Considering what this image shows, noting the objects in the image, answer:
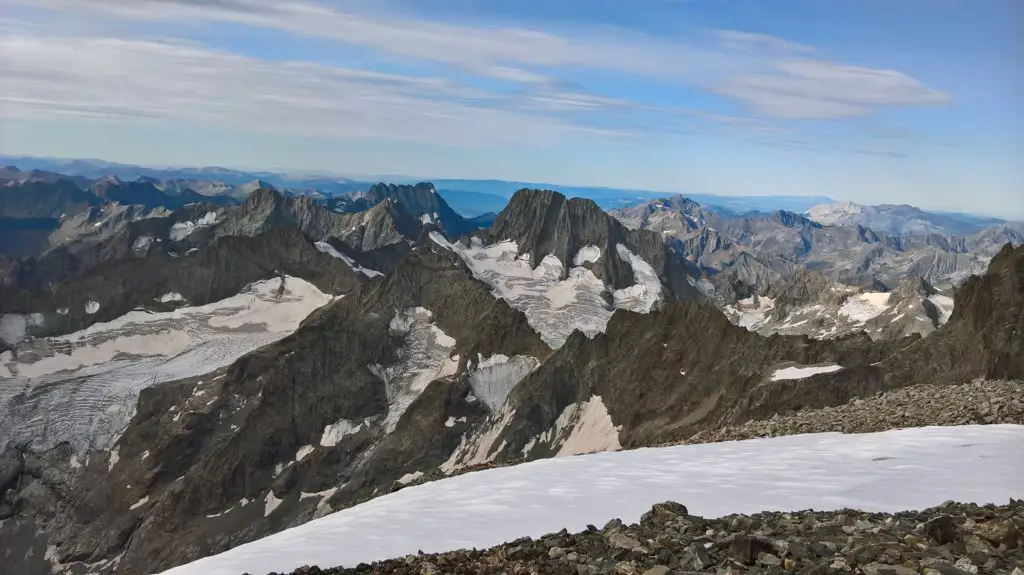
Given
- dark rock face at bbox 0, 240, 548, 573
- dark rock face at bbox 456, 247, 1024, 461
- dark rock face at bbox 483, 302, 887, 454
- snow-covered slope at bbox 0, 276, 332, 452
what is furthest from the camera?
snow-covered slope at bbox 0, 276, 332, 452

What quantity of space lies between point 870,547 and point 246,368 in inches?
5959

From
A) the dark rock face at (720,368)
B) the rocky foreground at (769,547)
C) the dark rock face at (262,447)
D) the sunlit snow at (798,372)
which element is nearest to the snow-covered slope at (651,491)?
the rocky foreground at (769,547)

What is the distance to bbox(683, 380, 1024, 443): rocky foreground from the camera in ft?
88.9

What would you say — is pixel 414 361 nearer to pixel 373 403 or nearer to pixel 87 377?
pixel 373 403

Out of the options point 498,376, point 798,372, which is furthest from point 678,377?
point 498,376

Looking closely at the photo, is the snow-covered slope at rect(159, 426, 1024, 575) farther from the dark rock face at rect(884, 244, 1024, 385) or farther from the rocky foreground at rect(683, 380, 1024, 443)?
the dark rock face at rect(884, 244, 1024, 385)

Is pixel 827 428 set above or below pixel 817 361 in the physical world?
above

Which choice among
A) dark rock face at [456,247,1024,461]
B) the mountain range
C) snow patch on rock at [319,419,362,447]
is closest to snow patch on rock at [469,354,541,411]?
the mountain range

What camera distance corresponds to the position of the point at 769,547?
11.9 meters

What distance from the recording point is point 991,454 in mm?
20047

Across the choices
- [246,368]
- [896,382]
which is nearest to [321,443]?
[246,368]

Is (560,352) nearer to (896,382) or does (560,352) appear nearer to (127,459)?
(896,382)

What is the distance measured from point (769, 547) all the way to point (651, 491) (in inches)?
322

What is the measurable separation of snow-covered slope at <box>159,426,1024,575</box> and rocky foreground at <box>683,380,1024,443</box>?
3.22 metres
